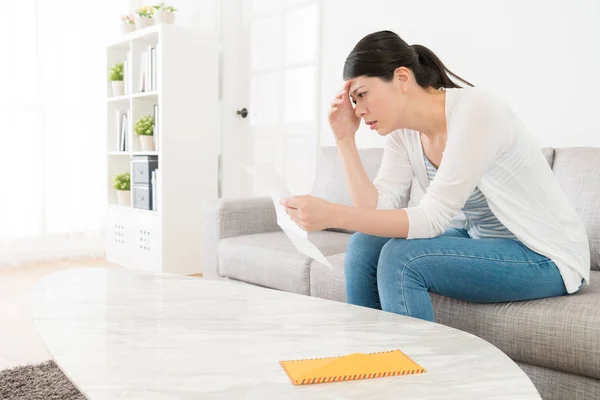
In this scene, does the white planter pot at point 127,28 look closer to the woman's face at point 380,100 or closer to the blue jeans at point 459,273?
the woman's face at point 380,100

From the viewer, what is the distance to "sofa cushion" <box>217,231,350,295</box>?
1977 millimetres

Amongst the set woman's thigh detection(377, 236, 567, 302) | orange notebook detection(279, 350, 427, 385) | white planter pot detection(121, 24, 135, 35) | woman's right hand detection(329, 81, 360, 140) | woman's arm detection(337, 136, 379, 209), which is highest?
white planter pot detection(121, 24, 135, 35)

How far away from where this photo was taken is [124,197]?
11.8 feet

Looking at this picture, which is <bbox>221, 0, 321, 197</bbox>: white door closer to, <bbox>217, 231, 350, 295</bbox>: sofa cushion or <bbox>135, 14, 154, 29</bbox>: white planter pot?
<bbox>135, 14, 154, 29</bbox>: white planter pot

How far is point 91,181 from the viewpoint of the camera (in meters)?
3.81

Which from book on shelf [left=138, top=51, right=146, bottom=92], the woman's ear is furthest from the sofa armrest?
book on shelf [left=138, top=51, right=146, bottom=92]

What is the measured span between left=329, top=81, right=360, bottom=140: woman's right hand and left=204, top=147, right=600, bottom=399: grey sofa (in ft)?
1.46

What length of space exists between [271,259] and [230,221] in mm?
385

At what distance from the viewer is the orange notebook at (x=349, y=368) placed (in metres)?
0.82

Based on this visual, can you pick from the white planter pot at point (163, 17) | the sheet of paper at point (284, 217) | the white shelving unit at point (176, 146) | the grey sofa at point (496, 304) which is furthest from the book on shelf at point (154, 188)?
the sheet of paper at point (284, 217)

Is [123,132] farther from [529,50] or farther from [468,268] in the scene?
[468,268]

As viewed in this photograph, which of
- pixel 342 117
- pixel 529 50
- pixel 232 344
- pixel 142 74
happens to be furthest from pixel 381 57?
pixel 142 74

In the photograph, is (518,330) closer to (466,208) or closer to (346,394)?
(466,208)

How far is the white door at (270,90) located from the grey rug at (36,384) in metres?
1.73
